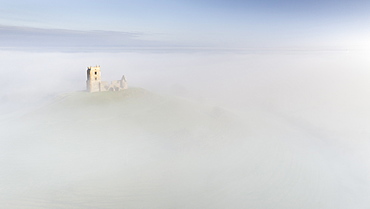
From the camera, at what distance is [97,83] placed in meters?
40.5

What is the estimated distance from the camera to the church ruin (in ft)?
129

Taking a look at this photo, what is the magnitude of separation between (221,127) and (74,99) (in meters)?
20.4

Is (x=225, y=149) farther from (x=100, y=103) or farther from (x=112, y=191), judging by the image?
(x=100, y=103)

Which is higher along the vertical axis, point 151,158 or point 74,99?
point 74,99

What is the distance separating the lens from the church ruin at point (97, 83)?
129ft

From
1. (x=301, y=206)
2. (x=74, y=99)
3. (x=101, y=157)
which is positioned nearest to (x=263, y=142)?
(x=301, y=206)

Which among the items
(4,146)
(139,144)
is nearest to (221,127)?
(139,144)

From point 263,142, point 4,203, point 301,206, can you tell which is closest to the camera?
point 4,203

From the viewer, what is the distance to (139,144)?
3325cm

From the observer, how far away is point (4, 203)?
2286cm

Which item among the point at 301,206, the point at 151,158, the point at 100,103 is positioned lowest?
the point at 301,206

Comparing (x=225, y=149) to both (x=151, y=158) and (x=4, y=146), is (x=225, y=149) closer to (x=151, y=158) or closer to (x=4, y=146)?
(x=151, y=158)

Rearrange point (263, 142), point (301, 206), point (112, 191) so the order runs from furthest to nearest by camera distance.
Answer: point (263, 142) → point (301, 206) → point (112, 191)

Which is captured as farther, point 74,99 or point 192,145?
point 74,99
